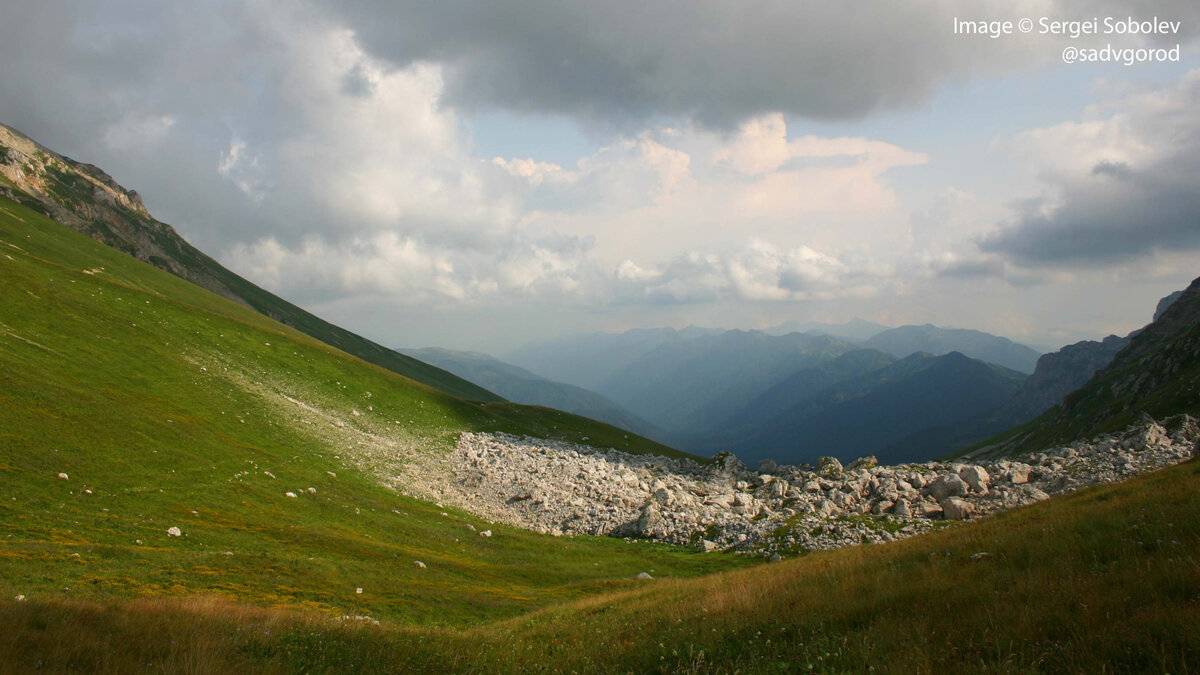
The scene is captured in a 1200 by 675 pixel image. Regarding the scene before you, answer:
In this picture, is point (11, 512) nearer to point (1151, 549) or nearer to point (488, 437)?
point (1151, 549)

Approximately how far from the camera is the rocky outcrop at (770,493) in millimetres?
49125

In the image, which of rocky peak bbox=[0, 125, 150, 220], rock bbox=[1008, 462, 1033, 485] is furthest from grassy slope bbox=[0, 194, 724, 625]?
rocky peak bbox=[0, 125, 150, 220]

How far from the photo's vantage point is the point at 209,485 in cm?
3816

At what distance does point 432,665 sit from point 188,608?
8.06m

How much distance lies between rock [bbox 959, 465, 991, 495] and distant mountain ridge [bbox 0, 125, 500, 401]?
150 m

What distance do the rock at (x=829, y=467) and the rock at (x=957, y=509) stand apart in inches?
692

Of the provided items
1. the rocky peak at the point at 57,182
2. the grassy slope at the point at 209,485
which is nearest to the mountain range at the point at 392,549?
the grassy slope at the point at 209,485

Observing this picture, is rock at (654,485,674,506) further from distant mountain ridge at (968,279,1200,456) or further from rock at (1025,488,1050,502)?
distant mountain ridge at (968,279,1200,456)

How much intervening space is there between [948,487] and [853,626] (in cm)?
5382

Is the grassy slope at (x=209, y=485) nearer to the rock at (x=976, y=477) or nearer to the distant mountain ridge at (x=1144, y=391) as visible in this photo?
the rock at (x=976, y=477)

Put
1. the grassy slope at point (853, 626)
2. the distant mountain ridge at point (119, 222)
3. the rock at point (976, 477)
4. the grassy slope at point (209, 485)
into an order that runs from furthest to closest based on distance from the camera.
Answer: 1. the distant mountain ridge at point (119, 222)
2. the rock at point (976, 477)
3. the grassy slope at point (209, 485)
4. the grassy slope at point (853, 626)

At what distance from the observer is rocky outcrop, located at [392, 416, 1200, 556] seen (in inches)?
1934

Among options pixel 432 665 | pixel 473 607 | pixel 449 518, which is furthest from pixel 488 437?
pixel 432 665

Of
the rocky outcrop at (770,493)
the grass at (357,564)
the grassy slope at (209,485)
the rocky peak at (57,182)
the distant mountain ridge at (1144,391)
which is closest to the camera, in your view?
the grass at (357,564)
